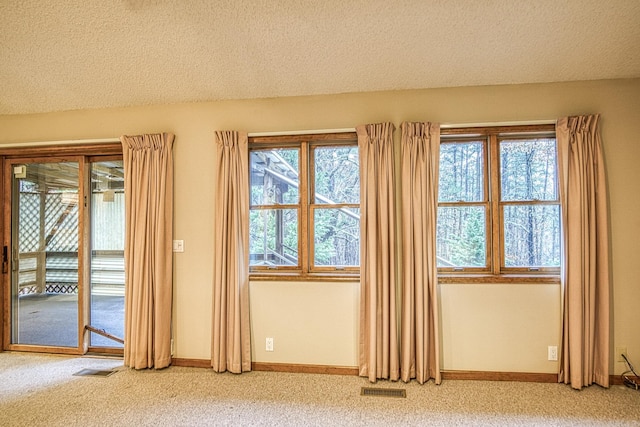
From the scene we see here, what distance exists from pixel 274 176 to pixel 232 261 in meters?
0.91

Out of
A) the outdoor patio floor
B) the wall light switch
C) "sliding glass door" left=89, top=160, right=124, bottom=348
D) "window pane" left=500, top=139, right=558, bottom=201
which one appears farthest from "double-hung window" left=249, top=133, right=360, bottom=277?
the outdoor patio floor

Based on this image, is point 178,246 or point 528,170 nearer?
point 528,170

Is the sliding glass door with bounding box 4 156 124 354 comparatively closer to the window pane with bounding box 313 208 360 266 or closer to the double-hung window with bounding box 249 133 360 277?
the double-hung window with bounding box 249 133 360 277

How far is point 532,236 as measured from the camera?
292 centimetres

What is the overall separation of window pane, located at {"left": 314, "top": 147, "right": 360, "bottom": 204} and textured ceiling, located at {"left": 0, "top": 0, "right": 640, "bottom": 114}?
0.58 metres

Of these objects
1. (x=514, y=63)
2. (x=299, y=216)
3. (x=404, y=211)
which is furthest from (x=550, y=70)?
(x=299, y=216)

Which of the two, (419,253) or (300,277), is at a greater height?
(419,253)

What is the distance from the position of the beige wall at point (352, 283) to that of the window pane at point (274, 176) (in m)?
0.27

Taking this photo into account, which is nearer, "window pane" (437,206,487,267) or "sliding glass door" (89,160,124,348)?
"window pane" (437,206,487,267)

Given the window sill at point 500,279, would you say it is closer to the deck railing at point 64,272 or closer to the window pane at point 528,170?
the window pane at point 528,170

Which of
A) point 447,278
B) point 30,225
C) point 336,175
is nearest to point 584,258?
point 447,278

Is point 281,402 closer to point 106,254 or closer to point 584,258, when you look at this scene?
point 106,254

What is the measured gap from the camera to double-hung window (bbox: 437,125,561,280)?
2.92 meters

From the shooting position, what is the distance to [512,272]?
2.93 m
